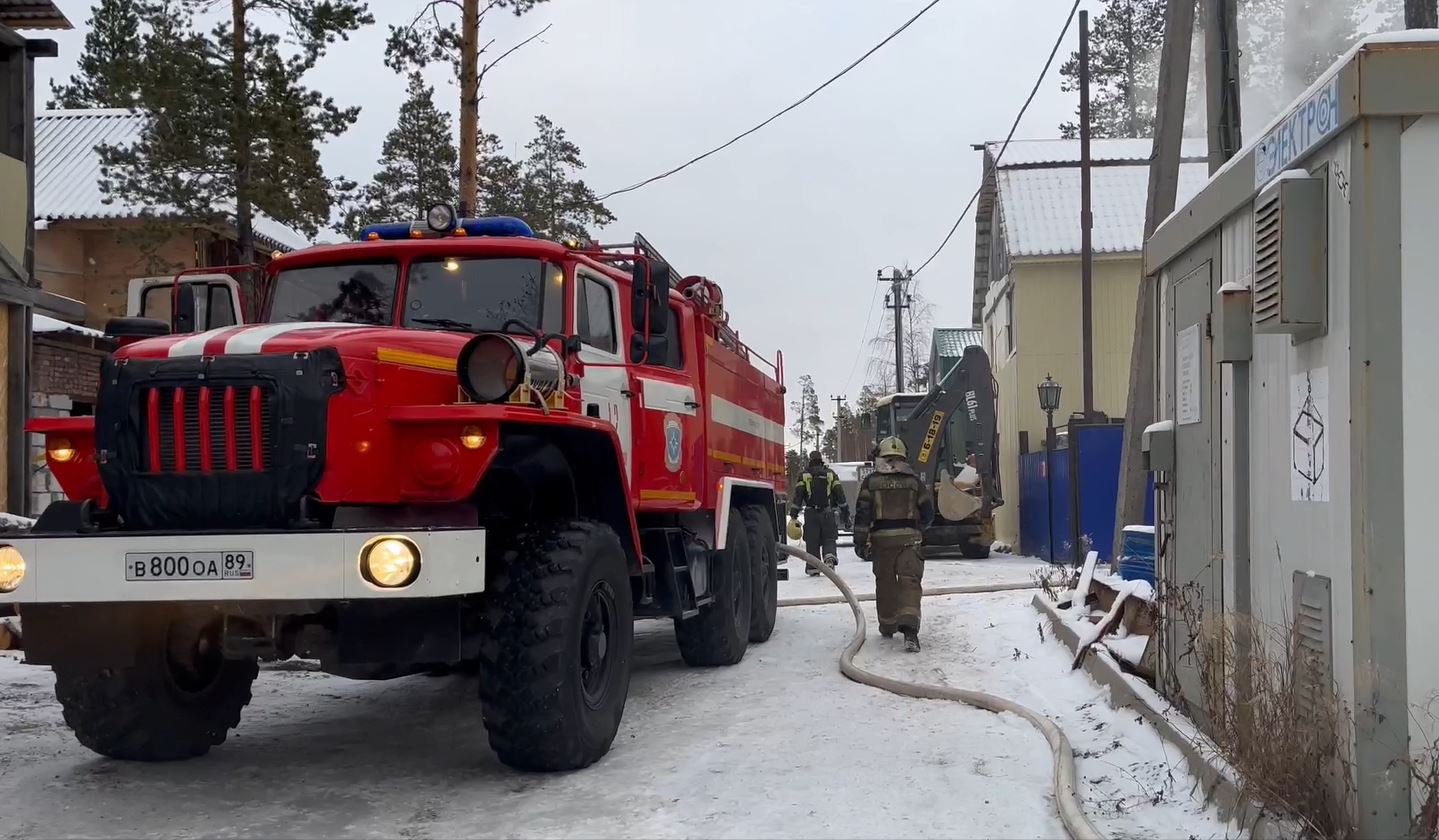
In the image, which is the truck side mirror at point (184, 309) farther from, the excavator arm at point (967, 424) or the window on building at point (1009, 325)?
the window on building at point (1009, 325)

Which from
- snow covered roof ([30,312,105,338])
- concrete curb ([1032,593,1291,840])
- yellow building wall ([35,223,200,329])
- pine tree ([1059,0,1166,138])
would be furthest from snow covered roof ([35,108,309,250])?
pine tree ([1059,0,1166,138])

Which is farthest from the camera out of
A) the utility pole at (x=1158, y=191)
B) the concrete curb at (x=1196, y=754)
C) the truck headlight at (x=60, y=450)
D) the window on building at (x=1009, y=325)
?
the window on building at (x=1009, y=325)

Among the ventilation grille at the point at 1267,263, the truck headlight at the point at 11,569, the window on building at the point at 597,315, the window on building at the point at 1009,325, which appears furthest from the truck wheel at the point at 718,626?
the window on building at the point at 1009,325

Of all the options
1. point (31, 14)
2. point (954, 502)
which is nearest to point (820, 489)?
point (954, 502)

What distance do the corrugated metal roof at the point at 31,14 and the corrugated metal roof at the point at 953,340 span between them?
2883 cm

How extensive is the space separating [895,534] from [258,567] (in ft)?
20.5

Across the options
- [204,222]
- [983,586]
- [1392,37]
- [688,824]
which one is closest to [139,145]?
[204,222]

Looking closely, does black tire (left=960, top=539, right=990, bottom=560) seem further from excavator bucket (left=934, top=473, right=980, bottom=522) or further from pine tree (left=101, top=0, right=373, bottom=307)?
pine tree (left=101, top=0, right=373, bottom=307)

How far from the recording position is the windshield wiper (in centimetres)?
657

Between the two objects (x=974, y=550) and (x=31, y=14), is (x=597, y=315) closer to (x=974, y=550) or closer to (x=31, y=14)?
(x=31, y=14)

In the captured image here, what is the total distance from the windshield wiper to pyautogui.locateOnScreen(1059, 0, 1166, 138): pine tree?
41970 mm

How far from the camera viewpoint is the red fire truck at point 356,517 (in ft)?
16.5

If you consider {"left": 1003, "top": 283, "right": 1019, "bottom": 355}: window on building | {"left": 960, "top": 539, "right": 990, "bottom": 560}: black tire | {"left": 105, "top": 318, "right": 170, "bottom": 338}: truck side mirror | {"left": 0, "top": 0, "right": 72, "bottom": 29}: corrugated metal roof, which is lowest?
{"left": 960, "top": 539, "right": 990, "bottom": 560}: black tire

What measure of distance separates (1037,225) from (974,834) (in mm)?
23379
